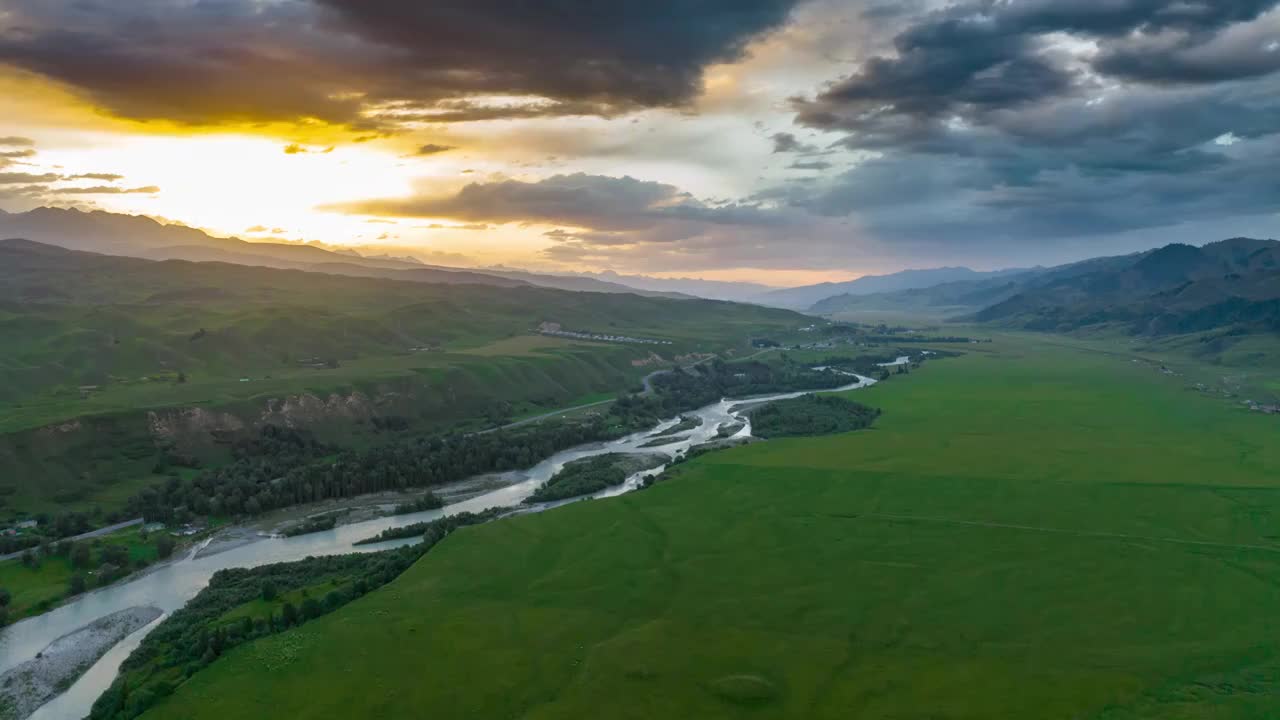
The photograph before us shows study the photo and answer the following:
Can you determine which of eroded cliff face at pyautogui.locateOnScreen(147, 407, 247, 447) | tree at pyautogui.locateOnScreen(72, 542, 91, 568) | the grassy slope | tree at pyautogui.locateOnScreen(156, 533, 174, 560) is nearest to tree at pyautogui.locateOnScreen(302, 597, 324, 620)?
the grassy slope

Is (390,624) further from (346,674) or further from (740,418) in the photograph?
(740,418)

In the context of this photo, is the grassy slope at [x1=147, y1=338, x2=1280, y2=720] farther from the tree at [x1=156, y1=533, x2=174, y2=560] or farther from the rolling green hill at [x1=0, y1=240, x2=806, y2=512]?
the rolling green hill at [x1=0, y1=240, x2=806, y2=512]

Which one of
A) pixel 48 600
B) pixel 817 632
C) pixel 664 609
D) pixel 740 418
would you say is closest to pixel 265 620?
pixel 48 600

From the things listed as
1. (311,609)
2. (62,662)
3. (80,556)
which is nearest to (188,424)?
(80,556)

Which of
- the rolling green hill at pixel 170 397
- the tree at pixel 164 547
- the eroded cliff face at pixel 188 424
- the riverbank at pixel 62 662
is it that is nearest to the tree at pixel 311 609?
the riverbank at pixel 62 662

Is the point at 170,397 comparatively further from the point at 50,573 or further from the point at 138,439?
the point at 50,573

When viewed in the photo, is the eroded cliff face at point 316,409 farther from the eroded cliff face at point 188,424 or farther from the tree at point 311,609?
the tree at point 311,609
